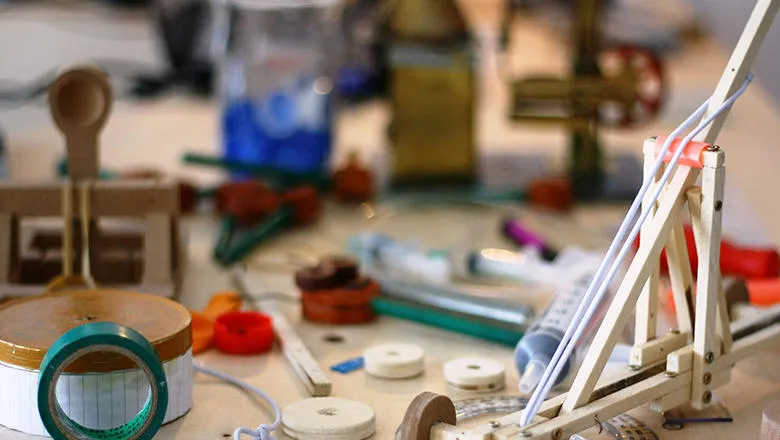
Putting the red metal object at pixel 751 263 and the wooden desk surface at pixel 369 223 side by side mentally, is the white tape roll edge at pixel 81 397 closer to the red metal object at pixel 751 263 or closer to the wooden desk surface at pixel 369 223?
the wooden desk surface at pixel 369 223

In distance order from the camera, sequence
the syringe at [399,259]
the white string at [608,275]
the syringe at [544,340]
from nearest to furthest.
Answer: the white string at [608,275]
the syringe at [544,340]
the syringe at [399,259]

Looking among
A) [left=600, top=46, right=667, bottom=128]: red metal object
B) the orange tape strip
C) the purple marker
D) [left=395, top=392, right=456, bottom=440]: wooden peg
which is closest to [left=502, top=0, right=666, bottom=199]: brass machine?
[left=600, top=46, right=667, bottom=128]: red metal object

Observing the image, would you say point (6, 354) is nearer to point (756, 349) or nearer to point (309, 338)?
point (309, 338)

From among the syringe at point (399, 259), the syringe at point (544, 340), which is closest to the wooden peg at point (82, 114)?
the syringe at point (399, 259)

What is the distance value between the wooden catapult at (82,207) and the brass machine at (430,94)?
0.37m

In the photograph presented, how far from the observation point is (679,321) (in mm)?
680

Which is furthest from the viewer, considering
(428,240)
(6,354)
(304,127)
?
(304,127)

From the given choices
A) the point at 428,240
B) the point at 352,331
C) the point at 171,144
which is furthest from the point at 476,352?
the point at 171,144

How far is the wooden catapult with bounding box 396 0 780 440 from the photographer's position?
59 centimetres

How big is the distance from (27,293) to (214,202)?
318 mm

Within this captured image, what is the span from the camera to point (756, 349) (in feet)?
2.33

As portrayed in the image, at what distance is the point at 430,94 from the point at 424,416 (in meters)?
0.63

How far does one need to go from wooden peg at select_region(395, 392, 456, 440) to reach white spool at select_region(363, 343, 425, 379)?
14cm

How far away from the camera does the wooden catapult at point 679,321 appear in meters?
0.59
